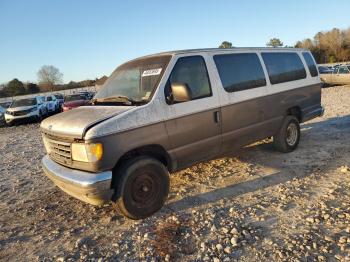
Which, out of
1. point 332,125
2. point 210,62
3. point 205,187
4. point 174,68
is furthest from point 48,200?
point 332,125

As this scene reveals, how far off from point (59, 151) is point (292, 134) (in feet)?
16.3

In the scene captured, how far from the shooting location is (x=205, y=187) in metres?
5.30

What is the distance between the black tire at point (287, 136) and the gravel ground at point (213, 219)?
32cm

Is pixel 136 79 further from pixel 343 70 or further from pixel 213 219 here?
pixel 343 70

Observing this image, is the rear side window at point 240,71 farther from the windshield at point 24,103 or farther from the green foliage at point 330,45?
the green foliage at point 330,45

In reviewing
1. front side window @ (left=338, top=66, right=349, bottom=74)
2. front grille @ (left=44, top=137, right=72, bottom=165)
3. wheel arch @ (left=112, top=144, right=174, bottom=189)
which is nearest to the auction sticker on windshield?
wheel arch @ (left=112, top=144, right=174, bottom=189)

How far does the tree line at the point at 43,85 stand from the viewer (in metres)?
56.1

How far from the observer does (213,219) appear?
4145mm

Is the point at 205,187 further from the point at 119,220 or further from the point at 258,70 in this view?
the point at 258,70

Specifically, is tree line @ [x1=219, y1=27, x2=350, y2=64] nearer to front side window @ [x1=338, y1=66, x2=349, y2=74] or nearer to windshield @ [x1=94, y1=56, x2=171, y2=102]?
front side window @ [x1=338, y1=66, x2=349, y2=74]

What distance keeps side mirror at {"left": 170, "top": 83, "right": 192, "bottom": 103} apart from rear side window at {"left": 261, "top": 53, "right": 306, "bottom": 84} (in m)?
2.50

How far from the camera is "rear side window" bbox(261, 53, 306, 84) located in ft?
20.5

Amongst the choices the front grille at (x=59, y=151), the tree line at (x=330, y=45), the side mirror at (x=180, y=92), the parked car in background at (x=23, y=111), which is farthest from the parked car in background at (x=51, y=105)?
the tree line at (x=330, y=45)

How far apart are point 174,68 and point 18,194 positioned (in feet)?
12.2
